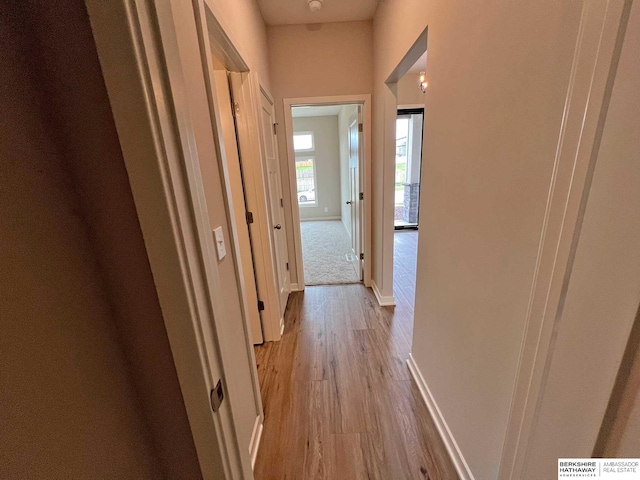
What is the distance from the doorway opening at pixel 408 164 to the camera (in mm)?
5012

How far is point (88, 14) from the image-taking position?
16.0 inches

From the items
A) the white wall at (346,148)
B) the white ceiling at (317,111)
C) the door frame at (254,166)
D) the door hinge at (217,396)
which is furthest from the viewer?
the white ceiling at (317,111)

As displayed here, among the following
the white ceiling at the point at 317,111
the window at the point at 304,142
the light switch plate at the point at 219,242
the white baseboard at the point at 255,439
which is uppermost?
the white ceiling at the point at 317,111

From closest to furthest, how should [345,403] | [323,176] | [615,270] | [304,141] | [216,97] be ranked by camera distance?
[615,270]
[216,97]
[345,403]
[304,141]
[323,176]

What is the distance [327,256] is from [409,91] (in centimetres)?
344

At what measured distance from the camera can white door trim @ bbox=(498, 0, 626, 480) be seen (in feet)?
1.45

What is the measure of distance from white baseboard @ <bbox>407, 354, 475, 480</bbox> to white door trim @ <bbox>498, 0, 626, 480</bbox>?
1.89ft

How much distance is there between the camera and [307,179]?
6969 millimetres

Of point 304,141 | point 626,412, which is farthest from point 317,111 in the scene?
point 626,412

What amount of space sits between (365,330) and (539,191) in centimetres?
184

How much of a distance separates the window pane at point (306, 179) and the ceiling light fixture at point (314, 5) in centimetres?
466

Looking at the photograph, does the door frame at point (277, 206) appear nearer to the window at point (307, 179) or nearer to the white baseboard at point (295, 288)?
the white baseboard at point (295, 288)

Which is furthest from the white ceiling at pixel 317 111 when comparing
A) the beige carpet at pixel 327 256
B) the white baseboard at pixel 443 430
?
the white baseboard at pixel 443 430

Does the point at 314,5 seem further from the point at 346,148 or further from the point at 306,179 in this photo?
the point at 306,179
